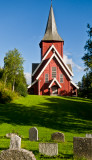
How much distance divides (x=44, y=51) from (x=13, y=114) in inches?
1101

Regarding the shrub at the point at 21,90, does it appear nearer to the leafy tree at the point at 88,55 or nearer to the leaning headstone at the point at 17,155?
the leafy tree at the point at 88,55

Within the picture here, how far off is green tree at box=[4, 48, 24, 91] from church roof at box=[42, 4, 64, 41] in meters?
10.7

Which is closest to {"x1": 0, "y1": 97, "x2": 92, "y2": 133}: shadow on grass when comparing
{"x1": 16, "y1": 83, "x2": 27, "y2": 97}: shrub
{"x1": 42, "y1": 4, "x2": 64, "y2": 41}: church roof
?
{"x1": 16, "y1": 83, "x2": 27, "y2": 97}: shrub

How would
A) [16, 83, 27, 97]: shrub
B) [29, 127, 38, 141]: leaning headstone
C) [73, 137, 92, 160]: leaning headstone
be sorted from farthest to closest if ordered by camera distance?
[16, 83, 27, 97]: shrub < [29, 127, 38, 141]: leaning headstone < [73, 137, 92, 160]: leaning headstone

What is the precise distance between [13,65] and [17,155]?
35892mm

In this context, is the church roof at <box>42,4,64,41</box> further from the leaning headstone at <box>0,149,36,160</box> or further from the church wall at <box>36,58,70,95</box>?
the leaning headstone at <box>0,149,36,160</box>

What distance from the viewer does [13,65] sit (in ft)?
135

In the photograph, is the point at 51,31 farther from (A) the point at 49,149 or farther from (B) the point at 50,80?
(A) the point at 49,149

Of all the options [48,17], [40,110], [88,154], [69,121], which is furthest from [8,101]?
[48,17]

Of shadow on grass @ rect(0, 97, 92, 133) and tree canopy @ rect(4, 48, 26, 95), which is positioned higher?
tree canopy @ rect(4, 48, 26, 95)

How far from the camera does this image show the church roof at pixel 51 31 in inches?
1923

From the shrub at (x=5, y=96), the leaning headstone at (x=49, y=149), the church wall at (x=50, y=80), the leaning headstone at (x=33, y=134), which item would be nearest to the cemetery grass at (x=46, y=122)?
the leaning headstone at (x=33, y=134)

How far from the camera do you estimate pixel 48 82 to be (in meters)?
43.8

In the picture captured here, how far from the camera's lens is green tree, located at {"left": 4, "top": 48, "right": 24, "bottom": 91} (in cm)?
4113
